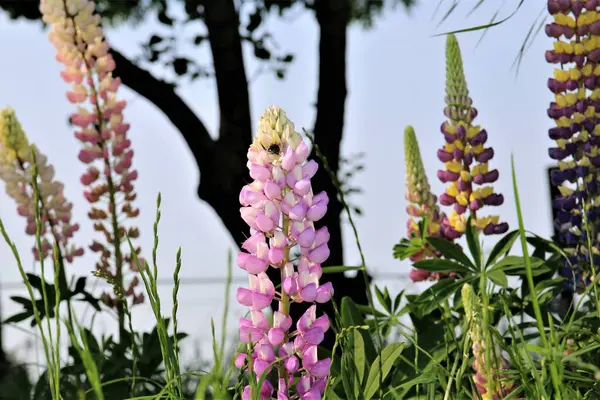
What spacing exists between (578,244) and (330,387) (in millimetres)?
1189

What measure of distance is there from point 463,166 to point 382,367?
112cm

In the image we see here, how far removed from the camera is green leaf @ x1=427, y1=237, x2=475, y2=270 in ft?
7.33

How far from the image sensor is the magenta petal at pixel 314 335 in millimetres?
1264

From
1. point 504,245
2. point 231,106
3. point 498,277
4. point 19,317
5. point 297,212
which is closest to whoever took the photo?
point 297,212

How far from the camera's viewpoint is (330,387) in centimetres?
142

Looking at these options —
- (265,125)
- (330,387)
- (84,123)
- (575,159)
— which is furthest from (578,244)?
(84,123)

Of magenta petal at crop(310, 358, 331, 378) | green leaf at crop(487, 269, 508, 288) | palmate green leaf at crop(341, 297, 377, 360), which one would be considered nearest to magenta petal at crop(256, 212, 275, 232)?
magenta petal at crop(310, 358, 331, 378)

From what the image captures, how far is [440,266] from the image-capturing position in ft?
7.26

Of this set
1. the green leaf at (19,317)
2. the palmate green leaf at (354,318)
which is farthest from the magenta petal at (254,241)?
the green leaf at (19,317)

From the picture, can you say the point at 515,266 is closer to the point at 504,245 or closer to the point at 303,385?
the point at 504,245

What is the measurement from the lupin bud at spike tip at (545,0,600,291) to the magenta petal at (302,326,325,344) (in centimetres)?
134

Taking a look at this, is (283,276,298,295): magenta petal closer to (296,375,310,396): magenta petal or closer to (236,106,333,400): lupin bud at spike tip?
(236,106,333,400): lupin bud at spike tip

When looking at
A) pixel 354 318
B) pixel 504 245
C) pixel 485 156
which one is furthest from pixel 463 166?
pixel 354 318

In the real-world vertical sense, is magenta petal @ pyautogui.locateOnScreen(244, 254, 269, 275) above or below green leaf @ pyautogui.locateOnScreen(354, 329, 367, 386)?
above
